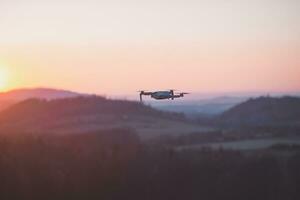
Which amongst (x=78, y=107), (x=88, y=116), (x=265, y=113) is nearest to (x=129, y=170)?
(x=88, y=116)

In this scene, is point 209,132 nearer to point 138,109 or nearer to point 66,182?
point 138,109

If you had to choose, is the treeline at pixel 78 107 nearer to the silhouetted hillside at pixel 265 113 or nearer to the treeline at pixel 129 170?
the treeline at pixel 129 170

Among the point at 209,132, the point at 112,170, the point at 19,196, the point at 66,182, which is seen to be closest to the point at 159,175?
the point at 112,170

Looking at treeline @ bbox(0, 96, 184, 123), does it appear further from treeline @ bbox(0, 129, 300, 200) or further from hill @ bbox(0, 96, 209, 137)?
treeline @ bbox(0, 129, 300, 200)

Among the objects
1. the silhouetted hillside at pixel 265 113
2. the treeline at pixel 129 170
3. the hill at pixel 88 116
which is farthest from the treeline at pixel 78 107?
the silhouetted hillside at pixel 265 113

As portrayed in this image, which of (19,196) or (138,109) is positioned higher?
(138,109)

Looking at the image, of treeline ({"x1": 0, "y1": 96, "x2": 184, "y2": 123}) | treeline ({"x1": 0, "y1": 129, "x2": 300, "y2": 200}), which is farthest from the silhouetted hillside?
treeline ({"x1": 0, "y1": 129, "x2": 300, "y2": 200})

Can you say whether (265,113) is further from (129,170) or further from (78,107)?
(129,170)
